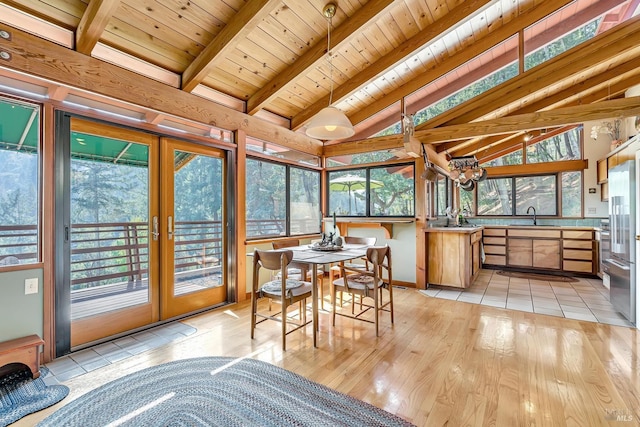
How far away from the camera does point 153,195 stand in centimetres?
317

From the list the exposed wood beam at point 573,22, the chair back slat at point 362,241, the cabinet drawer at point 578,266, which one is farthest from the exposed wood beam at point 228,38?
the cabinet drawer at point 578,266

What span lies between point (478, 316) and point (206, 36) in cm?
427

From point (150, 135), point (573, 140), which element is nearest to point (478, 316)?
point (150, 135)

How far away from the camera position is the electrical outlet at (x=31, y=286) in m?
2.31

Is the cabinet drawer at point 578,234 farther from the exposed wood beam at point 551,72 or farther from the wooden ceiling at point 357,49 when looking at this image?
the exposed wood beam at point 551,72

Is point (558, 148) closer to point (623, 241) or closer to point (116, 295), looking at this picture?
A: point (623, 241)

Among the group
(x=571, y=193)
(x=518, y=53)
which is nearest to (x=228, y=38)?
(x=518, y=53)

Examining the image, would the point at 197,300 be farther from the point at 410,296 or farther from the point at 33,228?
the point at 410,296

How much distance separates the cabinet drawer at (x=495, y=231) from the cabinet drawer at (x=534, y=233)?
123 mm

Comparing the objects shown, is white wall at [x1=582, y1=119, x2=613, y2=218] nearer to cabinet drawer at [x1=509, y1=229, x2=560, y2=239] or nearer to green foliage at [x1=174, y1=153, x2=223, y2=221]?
cabinet drawer at [x1=509, y1=229, x2=560, y2=239]

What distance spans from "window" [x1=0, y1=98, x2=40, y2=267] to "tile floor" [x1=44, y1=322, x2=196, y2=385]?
0.88 metres

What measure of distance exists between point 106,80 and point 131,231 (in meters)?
1.44

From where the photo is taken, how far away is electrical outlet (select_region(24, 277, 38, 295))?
231 centimetres

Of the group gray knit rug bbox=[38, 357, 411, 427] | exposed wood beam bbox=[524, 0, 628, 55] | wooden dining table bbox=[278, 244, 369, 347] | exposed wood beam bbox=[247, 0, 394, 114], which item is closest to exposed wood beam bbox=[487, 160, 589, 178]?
exposed wood beam bbox=[524, 0, 628, 55]
